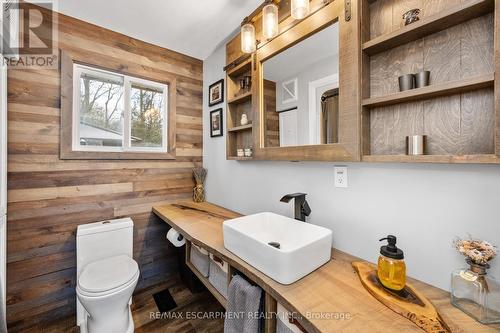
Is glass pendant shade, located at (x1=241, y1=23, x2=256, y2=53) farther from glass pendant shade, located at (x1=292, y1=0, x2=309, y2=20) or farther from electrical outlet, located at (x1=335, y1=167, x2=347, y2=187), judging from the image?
electrical outlet, located at (x1=335, y1=167, x2=347, y2=187)

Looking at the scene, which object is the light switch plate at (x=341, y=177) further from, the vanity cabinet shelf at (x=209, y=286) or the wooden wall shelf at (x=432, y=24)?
the vanity cabinet shelf at (x=209, y=286)

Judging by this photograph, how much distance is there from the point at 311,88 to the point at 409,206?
2.59 feet

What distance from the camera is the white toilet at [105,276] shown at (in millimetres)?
1393

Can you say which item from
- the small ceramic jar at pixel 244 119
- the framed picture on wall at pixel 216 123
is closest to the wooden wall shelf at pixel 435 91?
the small ceramic jar at pixel 244 119

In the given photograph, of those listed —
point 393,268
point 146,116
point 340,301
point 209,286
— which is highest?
point 146,116

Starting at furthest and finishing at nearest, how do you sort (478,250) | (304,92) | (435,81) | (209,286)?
(209,286) < (304,92) < (435,81) < (478,250)

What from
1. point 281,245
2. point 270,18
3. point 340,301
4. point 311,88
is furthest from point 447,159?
point 270,18

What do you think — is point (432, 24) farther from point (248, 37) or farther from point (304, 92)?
point (248, 37)

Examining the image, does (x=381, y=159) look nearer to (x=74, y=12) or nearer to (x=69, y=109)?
(x=69, y=109)

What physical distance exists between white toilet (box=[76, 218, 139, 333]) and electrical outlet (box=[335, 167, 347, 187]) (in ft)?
4.99

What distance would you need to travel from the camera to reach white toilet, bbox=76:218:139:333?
1.39 m

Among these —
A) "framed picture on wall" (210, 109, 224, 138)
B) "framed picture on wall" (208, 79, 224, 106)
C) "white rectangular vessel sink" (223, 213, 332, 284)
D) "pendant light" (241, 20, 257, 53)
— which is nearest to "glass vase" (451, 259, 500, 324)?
"white rectangular vessel sink" (223, 213, 332, 284)

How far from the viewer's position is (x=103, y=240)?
1.79 meters

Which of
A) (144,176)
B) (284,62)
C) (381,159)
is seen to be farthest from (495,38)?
(144,176)
